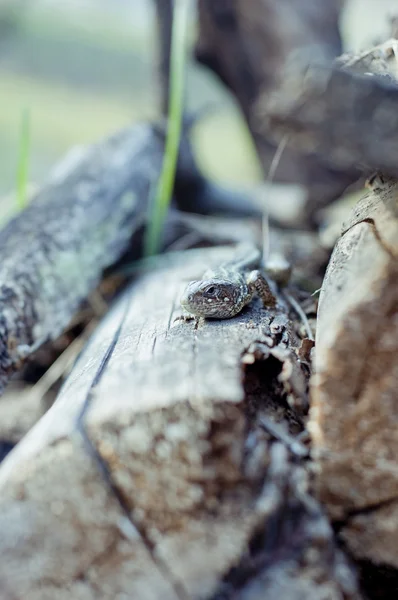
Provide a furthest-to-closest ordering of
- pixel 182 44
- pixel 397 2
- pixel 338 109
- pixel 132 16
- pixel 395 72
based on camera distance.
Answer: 1. pixel 132 16
2. pixel 397 2
3. pixel 182 44
4. pixel 395 72
5. pixel 338 109

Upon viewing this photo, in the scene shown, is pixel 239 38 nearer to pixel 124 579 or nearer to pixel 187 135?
pixel 187 135

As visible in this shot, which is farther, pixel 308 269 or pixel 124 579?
pixel 308 269

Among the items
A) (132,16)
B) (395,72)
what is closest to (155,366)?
(395,72)

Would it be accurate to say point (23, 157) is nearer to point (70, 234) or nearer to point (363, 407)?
point (70, 234)

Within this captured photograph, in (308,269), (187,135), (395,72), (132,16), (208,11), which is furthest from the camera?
(132,16)

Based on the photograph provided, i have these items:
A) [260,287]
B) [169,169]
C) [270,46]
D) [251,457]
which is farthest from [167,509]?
[270,46]

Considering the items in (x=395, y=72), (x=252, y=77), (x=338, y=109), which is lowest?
(x=252, y=77)
